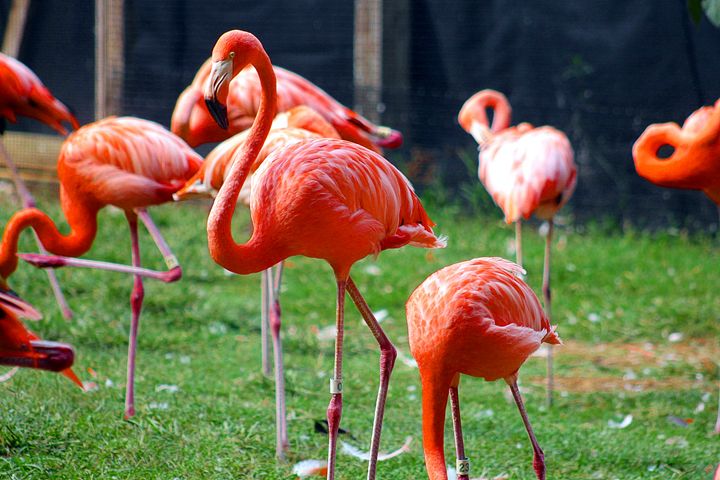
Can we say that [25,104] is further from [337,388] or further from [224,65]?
[337,388]

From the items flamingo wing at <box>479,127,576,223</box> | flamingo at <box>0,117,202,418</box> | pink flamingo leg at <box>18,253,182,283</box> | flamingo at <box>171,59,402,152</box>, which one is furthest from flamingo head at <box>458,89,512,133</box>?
pink flamingo leg at <box>18,253,182,283</box>

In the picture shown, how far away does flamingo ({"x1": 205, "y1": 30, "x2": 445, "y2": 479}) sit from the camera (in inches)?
103

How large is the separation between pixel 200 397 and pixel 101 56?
450cm

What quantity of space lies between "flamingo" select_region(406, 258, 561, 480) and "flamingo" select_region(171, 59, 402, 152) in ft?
5.48

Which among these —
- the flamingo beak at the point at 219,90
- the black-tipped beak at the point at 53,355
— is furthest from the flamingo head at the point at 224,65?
the black-tipped beak at the point at 53,355

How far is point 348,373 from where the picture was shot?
4.55m

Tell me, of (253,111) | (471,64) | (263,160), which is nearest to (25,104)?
(253,111)

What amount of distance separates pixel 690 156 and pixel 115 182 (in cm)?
242

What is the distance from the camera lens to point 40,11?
8258 mm

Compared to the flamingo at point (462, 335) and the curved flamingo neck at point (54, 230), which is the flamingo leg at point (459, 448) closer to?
the flamingo at point (462, 335)

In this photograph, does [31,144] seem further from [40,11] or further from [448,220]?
[448,220]

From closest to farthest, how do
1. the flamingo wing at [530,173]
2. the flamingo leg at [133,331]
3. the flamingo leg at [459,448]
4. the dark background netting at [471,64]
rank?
1. the flamingo leg at [459,448]
2. the flamingo leg at [133,331]
3. the flamingo wing at [530,173]
4. the dark background netting at [471,64]

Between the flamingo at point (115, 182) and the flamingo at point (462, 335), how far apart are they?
138cm

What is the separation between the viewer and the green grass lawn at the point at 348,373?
328 centimetres
